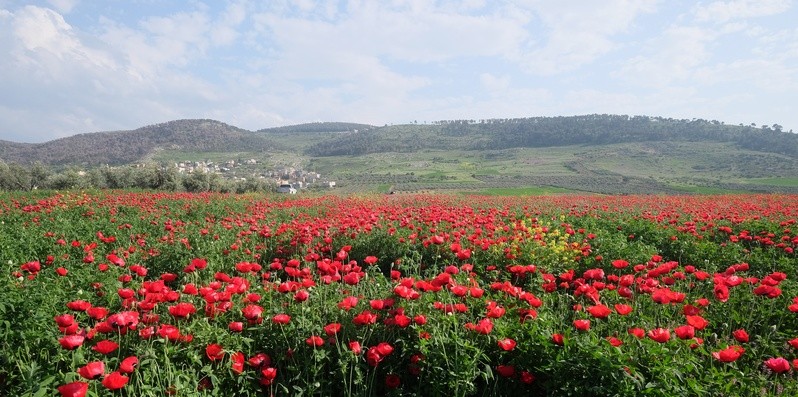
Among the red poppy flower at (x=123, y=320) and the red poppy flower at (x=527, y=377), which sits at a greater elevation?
the red poppy flower at (x=123, y=320)

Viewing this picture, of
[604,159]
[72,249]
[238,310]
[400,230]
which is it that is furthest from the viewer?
[604,159]

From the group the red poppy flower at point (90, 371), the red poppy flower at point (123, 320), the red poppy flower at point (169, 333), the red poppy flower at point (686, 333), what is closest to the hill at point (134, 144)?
the red poppy flower at point (123, 320)

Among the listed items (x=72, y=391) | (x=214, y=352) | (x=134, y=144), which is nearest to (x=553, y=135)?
(x=134, y=144)

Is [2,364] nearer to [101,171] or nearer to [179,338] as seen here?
[179,338]

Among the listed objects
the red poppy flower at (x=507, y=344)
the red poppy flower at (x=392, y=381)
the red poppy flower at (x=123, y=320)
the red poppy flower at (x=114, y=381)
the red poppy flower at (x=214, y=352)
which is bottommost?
the red poppy flower at (x=392, y=381)

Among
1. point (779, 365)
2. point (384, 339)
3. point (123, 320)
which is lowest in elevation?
point (384, 339)

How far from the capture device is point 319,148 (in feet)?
525

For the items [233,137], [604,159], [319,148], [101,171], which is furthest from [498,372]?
[233,137]

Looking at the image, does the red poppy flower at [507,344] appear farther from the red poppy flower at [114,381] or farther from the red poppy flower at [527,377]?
the red poppy flower at [114,381]

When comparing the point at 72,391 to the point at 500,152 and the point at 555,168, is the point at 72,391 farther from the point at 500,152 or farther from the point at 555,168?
the point at 500,152

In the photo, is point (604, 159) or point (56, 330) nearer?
point (56, 330)

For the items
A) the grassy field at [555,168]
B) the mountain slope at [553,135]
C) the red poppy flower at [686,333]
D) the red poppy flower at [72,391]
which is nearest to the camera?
the red poppy flower at [72,391]

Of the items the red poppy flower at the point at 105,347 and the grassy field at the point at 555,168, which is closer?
the red poppy flower at the point at 105,347

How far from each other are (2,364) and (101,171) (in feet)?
147
